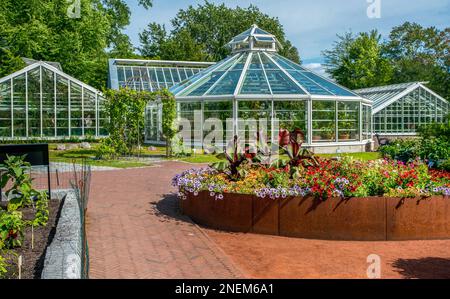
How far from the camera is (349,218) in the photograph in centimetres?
683

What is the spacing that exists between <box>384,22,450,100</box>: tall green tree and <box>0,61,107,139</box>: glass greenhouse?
29044 millimetres

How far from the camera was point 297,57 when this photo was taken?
5522 centimetres

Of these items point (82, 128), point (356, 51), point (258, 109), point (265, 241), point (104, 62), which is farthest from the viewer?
point (356, 51)

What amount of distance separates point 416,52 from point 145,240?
48.8m

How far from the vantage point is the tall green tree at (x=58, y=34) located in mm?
31578

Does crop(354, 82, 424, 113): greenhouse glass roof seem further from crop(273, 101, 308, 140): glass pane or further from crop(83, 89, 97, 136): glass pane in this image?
crop(83, 89, 97, 136): glass pane

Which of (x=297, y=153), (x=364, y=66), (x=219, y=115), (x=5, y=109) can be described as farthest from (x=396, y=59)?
(x=297, y=153)

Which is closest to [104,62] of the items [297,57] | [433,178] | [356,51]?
[356,51]

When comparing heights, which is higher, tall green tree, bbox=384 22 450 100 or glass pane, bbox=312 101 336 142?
tall green tree, bbox=384 22 450 100

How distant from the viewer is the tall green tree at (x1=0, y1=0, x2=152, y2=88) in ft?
104

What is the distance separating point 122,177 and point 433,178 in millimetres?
7788

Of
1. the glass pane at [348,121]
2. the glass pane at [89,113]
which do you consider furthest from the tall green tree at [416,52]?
the glass pane at [89,113]

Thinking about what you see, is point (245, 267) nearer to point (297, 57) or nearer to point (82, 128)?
point (82, 128)

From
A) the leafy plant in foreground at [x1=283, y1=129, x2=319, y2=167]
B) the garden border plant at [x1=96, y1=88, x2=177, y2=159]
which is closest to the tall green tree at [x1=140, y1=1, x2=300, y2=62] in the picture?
the garden border plant at [x1=96, y1=88, x2=177, y2=159]
